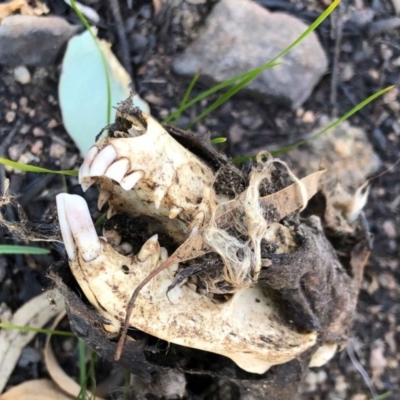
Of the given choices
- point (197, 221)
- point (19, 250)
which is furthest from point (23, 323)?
point (197, 221)

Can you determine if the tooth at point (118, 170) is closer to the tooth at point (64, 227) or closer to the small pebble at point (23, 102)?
the tooth at point (64, 227)

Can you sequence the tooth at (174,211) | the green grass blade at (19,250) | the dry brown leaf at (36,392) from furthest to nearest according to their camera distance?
1. the dry brown leaf at (36,392)
2. the green grass blade at (19,250)
3. the tooth at (174,211)

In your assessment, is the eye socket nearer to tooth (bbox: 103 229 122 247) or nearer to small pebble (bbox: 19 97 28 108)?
tooth (bbox: 103 229 122 247)

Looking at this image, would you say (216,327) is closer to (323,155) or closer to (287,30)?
(323,155)

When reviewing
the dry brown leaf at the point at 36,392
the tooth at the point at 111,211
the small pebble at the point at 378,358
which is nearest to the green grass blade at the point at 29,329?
the dry brown leaf at the point at 36,392

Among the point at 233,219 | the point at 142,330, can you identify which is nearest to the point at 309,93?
the point at 233,219

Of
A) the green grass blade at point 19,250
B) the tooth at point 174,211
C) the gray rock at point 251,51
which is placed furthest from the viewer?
the gray rock at point 251,51

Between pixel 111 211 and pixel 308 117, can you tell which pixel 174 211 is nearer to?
pixel 111 211
